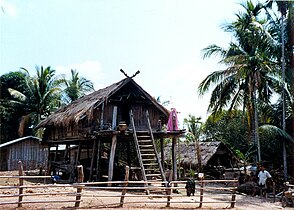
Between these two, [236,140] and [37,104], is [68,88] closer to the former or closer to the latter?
[37,104]

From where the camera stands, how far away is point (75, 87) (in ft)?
100

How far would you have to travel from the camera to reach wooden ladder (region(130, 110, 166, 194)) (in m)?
13.7

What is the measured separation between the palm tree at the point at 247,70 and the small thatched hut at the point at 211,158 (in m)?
2.95

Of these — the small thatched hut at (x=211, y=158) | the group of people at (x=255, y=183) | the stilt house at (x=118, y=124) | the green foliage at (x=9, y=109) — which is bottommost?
the group of people at (x=255, y=183)

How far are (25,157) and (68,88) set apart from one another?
266 inches

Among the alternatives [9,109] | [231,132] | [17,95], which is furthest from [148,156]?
[9,109]

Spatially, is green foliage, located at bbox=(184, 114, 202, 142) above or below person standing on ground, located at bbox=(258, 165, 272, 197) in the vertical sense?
above

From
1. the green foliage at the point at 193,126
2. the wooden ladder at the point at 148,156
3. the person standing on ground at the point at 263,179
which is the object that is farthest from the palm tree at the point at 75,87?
the person standing on ground at the point at 263,179

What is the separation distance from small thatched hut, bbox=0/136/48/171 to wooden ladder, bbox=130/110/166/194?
12123mm

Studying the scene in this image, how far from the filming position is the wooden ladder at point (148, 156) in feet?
44.8

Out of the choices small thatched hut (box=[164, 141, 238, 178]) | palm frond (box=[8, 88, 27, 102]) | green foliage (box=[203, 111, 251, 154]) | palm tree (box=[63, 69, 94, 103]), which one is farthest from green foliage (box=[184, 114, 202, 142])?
palm frond (box=[8, 88, 27, 102])

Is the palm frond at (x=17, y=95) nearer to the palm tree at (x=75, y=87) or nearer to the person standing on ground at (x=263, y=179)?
the palm tree at (x=75, y=87)

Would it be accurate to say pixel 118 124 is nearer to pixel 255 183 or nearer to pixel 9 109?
pixel 255 183

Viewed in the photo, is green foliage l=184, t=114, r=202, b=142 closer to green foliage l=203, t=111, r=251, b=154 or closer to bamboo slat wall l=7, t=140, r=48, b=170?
green foliage l=203, t=111, r=251, b=154
